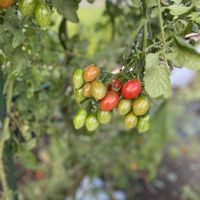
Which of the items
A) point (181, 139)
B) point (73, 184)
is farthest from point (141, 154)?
point (181, 139)

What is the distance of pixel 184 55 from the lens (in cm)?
67

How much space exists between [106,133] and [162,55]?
152cm

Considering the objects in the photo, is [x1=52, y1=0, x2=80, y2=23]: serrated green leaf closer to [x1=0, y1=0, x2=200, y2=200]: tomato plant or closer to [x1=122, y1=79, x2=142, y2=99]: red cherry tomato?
[x1=0, y1=0, x2=200, y2=200]: tomato plant

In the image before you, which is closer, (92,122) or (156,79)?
(156,79)

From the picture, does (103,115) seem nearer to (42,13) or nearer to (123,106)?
(123,106)

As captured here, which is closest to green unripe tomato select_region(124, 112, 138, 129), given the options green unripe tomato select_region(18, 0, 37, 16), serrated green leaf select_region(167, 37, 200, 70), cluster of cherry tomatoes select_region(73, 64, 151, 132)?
cluster of cherry tomatoes select_region(73, 64, 151, 132)

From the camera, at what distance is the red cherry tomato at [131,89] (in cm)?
72

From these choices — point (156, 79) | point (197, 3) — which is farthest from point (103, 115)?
point (197, 3)

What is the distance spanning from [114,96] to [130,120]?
2.2 inches

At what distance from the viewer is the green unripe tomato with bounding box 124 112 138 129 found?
2.51ft

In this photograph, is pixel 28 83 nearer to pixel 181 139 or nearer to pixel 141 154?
pixel 141 154

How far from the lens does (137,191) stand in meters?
2.75

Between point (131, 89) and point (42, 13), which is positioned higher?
point (42, 13)

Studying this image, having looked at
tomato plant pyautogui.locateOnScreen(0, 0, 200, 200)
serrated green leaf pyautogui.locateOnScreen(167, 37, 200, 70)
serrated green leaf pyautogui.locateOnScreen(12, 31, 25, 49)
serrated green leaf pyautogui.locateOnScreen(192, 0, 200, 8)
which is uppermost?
serrated green leaf pyautogui.locateOnScreen(192, 0, 200, 8)
